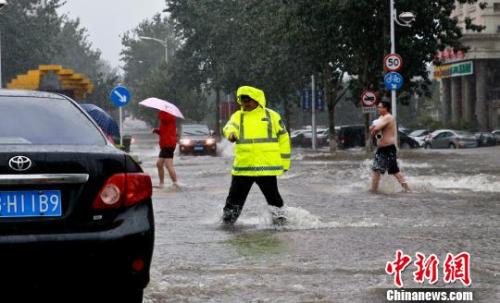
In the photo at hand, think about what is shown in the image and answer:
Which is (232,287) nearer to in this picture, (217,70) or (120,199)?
(120,199)

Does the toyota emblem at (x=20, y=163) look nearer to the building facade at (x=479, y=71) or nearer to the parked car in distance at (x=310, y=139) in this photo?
the parked car in distance at (x=310, y=139)

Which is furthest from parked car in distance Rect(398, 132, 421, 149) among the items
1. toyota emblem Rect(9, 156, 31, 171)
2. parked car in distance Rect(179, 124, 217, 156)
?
toyota emblem Rect(9, 156, 31, 171)

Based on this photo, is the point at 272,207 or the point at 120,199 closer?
the point at 120,199

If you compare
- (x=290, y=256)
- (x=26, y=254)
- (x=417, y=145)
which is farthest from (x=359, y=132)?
(x=26, y=254)

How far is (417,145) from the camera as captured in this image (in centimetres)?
5362

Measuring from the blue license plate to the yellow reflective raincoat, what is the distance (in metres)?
5.67

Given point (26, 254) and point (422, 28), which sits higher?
point (422, 28)

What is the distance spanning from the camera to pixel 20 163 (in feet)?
16.5

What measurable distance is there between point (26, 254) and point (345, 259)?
3.84 meters

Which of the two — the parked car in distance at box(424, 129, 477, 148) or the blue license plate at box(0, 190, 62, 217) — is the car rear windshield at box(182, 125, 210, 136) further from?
the blue license plate at box(0, 190, 62, 217)

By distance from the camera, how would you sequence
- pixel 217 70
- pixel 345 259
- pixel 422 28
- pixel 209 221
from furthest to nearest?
pixel 217 70 < pixel 422 28 < pixel 209 221 < pixel 345 259

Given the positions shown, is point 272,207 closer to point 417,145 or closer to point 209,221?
point 209,221

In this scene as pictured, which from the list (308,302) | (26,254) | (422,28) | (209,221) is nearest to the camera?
(26,254)

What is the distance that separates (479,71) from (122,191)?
222 ft
